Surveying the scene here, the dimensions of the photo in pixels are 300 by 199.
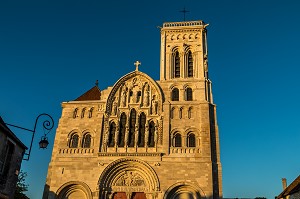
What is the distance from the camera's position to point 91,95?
31125 millimetres

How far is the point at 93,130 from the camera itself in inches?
1095

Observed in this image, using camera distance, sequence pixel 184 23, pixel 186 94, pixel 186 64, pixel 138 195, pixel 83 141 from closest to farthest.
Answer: pixel 138 195 → pixel 83 141 → pixel 186 94 → pixel 186 64 → pixel 184 23

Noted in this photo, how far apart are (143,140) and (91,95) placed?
25.7ft

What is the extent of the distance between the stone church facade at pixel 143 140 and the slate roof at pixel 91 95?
0.10 metres

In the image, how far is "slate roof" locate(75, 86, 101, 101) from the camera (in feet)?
100

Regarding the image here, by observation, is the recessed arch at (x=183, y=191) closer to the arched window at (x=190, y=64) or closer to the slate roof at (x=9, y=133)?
the arched window at (x=190, y=64)

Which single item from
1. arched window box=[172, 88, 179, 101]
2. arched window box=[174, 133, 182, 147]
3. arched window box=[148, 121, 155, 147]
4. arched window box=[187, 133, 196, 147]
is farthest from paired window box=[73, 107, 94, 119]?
arched window box=[187, 133, 196, 147]

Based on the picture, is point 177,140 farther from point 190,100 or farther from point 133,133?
point 190,100

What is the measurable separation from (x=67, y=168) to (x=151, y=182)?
23.7 feet

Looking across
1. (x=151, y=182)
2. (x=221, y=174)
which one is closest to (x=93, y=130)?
(x=151, y=182)

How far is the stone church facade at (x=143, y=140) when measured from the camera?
81.6 ft

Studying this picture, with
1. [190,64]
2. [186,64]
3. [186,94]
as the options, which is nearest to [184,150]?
[186,94]

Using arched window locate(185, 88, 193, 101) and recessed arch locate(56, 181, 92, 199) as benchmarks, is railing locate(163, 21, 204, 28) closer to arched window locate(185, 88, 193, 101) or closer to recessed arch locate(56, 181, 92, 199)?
arched window locate(185, 88, 193, 101)

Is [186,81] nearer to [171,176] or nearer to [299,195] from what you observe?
[171,176]
